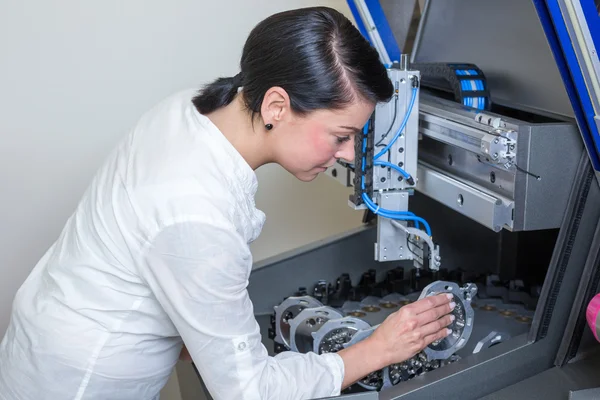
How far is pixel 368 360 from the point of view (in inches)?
53.2

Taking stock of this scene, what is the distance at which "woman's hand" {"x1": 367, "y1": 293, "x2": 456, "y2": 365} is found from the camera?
1368 millimetres

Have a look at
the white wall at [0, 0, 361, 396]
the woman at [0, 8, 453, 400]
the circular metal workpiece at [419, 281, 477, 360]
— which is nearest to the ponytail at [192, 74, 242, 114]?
the woman at [0, 8, 453, 400]

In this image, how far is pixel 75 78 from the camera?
252cm

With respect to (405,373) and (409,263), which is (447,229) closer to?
(409,263)

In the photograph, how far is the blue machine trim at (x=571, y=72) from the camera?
121 centimetres

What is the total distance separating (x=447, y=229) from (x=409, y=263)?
147 millimetres

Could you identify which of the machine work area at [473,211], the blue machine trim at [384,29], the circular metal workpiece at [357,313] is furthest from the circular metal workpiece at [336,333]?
the blue machine trim at [384,29]

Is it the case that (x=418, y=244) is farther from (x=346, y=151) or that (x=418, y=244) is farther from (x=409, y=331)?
(x=346, y=151)

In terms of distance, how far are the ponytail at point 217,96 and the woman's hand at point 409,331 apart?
0.53 m

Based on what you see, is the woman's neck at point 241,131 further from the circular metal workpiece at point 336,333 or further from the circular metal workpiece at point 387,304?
the circular metal workpiece at point 387,304

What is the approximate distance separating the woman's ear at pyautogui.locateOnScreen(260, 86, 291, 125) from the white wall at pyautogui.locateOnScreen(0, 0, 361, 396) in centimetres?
148

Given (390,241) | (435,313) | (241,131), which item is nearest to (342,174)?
(390,241)

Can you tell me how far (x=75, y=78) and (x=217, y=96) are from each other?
1.39 m

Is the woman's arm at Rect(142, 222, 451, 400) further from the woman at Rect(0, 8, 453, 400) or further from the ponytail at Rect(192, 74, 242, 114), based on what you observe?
the ponytail at Rect(192, 74, 242, 114)
